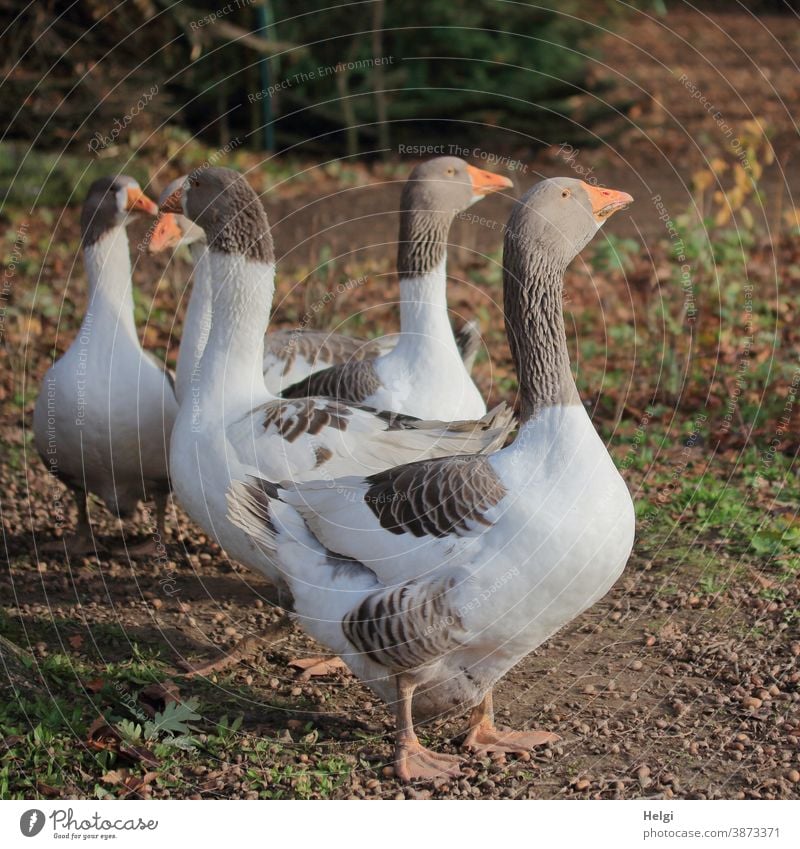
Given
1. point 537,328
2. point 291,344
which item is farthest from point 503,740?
point 291,344

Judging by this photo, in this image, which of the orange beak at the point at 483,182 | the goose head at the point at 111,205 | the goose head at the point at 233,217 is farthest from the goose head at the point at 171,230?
the orange beak at the point at 483,182

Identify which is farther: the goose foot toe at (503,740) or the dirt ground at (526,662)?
the goose foot toe at (503,740)

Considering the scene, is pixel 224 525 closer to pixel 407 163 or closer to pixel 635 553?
pixel 635 553

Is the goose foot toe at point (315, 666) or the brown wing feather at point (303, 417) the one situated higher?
the brown wing feather at point (303, 417)

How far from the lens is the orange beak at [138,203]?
7.05 meters

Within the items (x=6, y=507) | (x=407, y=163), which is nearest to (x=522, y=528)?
(x=6, y=507)

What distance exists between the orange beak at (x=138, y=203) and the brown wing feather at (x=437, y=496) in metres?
3.29

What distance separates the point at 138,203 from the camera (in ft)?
23.2

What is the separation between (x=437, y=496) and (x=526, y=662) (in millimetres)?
1563

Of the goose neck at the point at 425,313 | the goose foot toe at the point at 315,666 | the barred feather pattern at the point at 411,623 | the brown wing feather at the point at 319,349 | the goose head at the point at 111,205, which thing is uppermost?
the goose head at the point at 111,205

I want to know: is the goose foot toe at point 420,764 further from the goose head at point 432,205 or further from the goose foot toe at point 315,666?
the goose head at point 432,205

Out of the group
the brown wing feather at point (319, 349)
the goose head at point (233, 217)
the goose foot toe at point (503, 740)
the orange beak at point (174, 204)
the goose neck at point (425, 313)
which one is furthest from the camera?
the brown wing feather at point (319, 349)

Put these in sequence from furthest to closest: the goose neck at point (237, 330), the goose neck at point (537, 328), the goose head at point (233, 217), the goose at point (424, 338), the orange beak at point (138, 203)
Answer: the orange beak at point (138, 203) → the goose at point (424, 338) → the goose head at point (233, 217) → the goose neck at point (237, 330) → the goose neck at point (537, 328)

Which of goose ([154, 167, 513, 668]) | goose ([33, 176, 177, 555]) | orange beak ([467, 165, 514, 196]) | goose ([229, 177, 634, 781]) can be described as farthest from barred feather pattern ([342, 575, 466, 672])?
orange beak ([467, 165, 514, 196])
